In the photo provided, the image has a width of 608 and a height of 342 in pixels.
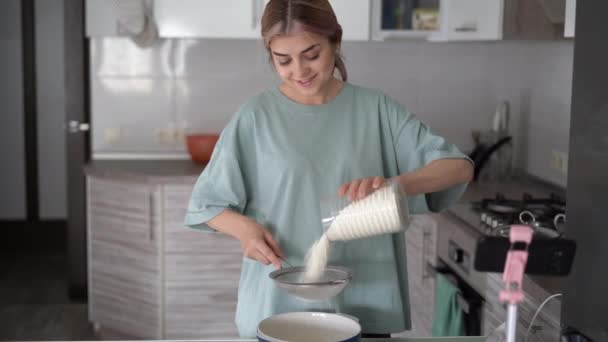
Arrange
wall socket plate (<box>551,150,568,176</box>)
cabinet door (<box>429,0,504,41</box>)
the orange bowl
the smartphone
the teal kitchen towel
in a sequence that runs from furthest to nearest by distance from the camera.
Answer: the orange bowl
cabinet door (<box>429,0,504,41</box>)
wall socket plate (<box>551,150,568,176</box>)
the teal kitchen towel
the smartphone

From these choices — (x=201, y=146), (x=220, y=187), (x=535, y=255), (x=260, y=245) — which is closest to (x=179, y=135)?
(x=201, y=146)

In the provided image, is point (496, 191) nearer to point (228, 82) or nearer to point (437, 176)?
point (228, 82)

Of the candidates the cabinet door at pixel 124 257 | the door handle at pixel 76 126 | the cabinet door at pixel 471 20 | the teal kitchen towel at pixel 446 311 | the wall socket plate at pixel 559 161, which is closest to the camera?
the teal kitchen towel at pixel 446 311

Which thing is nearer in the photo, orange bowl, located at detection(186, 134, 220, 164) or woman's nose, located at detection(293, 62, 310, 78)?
woman's nose, located at detection(293, 62, 310, 78)

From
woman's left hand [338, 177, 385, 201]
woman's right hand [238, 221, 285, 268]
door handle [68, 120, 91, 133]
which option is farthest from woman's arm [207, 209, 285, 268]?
door handle [68, 120, 91, 133]

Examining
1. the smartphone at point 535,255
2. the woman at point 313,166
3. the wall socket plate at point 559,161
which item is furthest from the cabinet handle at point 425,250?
the smartphone at point 535,255

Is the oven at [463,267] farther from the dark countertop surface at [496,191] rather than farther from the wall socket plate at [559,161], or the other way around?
the wall socket plate at [559,161]

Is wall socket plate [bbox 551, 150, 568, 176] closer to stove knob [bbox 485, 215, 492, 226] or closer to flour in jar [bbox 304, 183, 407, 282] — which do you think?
stove knob [bbox 485, 215, 492, 226]

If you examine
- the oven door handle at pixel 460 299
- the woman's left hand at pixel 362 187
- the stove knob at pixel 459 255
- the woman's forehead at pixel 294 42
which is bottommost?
the oven door handle at pixel 460 299

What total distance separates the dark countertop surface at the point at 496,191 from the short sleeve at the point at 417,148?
0.98 metres

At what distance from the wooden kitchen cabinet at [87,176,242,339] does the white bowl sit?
221 cm

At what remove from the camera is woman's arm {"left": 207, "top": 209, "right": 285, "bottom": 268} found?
5.19ft

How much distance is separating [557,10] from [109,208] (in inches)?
84.1

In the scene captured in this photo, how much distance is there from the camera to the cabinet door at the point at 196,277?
3.65 m
